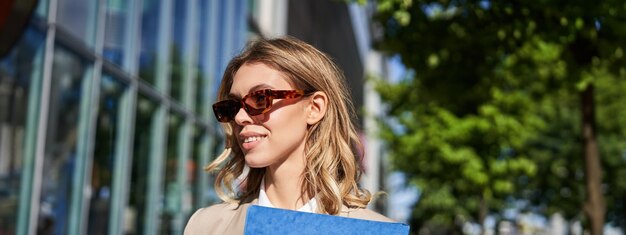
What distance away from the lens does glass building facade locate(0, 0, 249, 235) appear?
6.77 metres

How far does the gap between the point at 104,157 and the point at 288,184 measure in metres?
7.00

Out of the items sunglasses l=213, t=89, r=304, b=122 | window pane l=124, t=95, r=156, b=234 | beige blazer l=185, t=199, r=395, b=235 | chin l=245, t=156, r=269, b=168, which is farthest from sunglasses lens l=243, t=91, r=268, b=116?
window pane l=124, t=95, r=156, b=234

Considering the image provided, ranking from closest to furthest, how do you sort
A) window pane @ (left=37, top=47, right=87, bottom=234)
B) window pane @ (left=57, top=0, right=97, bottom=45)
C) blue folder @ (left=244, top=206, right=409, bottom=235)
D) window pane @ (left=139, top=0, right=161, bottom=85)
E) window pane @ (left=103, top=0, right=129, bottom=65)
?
1. blue folder @ (left=244, top=206, right=409, bottom=235)
2. window pane @ (left=37, top=47, right=87, bottom=234)
3. window pane @ (left=57, top=0, right=97, bottom=45)
4. window pane @ (left=103, top=0, right=129, bottom=65)
5. window pane @ (left=139, top=0, right=161, bottom=85)

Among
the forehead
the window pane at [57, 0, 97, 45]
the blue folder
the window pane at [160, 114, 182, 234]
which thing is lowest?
the blue folder

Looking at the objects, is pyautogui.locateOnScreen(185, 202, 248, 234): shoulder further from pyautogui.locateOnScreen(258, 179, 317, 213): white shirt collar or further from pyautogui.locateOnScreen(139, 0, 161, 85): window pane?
pyautogui.locateOnScreen(139, 0, 161, 85): window pane

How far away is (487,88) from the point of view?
8.63 m

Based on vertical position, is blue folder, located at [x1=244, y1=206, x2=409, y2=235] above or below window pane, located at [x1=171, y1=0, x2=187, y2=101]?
below

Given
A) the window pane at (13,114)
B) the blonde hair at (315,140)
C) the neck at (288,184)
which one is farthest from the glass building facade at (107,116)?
the neck at (288,184)

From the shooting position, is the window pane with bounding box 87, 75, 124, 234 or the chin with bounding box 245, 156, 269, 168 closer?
the chin with bounding box 245, 156, 269, 168

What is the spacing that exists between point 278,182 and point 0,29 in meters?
4.59

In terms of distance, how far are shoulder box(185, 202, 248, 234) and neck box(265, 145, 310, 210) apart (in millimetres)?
97

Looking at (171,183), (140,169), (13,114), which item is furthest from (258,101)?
(171,183)

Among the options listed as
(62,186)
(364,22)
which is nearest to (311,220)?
(62,186)

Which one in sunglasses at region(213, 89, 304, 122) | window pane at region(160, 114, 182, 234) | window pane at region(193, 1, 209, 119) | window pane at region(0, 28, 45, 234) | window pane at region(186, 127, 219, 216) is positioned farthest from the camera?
window pane at region(186, 127, 219, 216)
